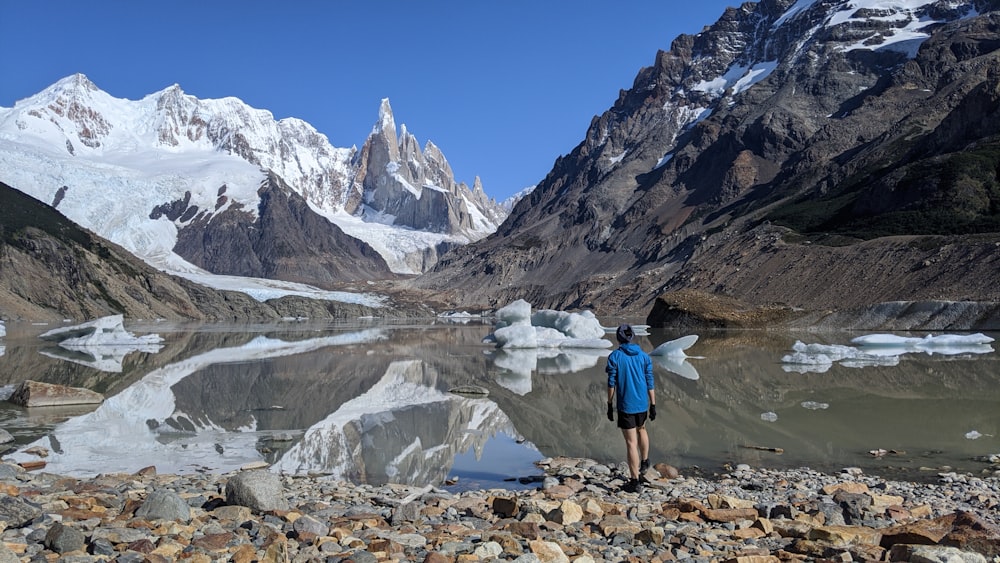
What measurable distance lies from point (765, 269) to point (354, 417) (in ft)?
232

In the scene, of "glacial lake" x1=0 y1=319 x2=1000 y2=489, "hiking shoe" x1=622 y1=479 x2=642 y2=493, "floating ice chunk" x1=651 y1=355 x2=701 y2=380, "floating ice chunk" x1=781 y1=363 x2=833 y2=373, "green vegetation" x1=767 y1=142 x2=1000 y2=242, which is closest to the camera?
"hiking shoe" x1=622 y1=479 x2=642 y2=493

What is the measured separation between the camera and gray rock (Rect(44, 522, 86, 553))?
221 inches

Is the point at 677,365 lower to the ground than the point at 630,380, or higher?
higher

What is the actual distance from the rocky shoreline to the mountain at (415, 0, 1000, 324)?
49.8 meters

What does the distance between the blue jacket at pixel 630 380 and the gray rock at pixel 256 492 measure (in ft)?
14.0

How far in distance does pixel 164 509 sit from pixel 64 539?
1081 mm

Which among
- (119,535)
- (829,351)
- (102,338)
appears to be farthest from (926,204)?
(119,535)

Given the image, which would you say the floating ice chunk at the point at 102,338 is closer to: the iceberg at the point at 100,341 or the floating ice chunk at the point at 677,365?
the iceberg at the point at 100,341

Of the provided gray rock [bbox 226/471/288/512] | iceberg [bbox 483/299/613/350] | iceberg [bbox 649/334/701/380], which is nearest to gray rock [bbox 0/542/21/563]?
gray rock [bbox 226/471/288/512]

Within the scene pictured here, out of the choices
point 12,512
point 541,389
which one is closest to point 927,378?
point 541,389

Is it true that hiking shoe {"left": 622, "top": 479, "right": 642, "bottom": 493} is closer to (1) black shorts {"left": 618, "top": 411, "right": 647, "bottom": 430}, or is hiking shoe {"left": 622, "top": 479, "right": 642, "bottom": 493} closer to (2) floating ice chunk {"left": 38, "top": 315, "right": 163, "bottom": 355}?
(1) black shorts {"left": 618, "top": 411, "right": 647, "bottom": 430}

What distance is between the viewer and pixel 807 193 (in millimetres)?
108062

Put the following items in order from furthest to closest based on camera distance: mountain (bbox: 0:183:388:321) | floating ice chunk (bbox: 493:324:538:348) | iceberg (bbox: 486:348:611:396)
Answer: mountain (bbox: 0:183:388:321), floating ice chunk (bbox: 493:324:538:348), iceberg (bbox: 486:348:611:396)

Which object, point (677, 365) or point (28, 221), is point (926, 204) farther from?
point (28, 221)
